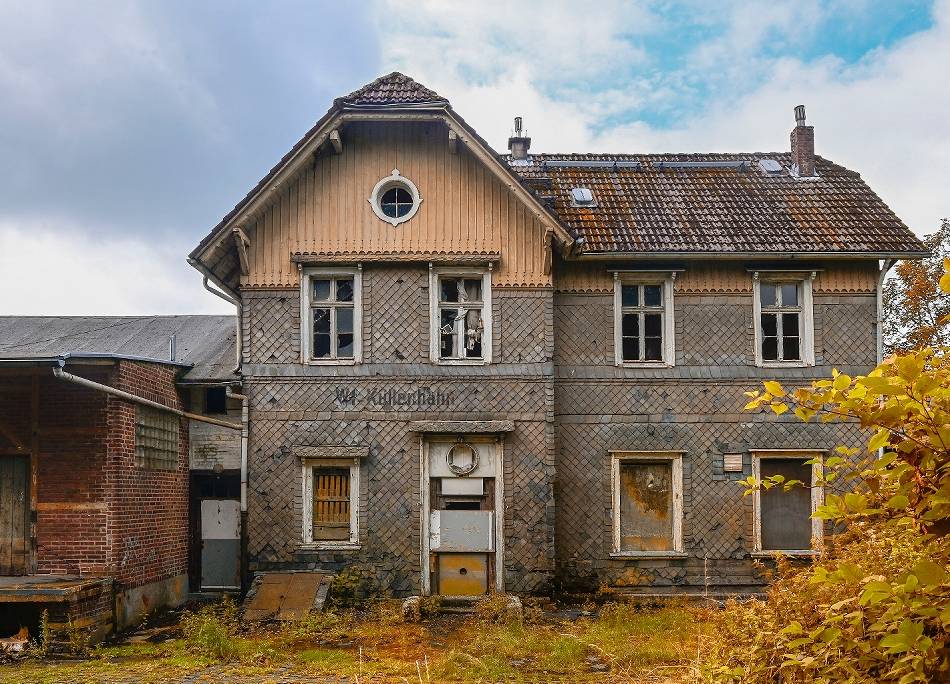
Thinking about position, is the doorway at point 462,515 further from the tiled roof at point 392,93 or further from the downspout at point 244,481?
the tiled roof at point 392,93

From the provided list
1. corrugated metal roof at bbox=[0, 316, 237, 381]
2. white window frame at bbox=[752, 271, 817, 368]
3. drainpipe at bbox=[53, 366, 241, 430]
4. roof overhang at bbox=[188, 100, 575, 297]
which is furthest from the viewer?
corrugated metal roof at bbox=[0, 316, 237, 381]

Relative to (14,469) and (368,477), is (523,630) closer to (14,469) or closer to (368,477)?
(368,477)

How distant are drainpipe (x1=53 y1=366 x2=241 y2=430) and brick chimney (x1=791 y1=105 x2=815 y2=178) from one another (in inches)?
471

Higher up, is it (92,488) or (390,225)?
(390,225)

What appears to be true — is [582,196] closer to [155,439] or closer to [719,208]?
[719,208]

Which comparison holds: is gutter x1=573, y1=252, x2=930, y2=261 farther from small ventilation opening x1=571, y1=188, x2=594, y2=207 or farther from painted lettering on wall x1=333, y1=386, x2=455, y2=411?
painted lettering on wall x1=333, y1=386, x2=455, y2=411

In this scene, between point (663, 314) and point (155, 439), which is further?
point (663, 314)

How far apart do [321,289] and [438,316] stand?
6.93 ft

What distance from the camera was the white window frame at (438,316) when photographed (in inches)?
531

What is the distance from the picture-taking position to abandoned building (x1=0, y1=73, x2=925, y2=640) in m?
13.2

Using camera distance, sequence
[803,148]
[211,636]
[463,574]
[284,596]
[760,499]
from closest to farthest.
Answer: [211,636], [284,596], [463,574], [760,499], [803,148]

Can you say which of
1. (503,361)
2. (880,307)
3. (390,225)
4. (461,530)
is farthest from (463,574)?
(880,307)

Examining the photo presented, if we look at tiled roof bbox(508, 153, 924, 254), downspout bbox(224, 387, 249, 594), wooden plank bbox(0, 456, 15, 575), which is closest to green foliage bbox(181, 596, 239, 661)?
downspout bbox(224, 387, 249, 594)

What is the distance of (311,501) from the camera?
43.8ft
